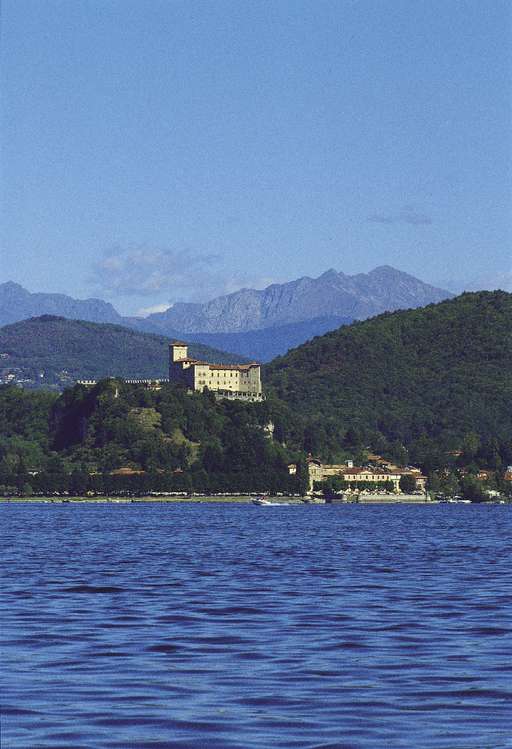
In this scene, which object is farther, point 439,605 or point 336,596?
point 336,596

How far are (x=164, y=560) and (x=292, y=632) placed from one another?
117 ft

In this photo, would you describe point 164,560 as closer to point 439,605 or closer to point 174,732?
point 439,605

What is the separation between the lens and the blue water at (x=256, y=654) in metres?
25.1

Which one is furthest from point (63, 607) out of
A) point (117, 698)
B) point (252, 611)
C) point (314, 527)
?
point (314, 527)

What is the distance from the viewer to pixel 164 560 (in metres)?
74.1

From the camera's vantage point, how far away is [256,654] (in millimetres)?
34250

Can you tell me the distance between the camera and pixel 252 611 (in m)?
44.8

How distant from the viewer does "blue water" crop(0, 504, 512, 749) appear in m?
Answer: 25.1

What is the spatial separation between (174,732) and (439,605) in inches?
908

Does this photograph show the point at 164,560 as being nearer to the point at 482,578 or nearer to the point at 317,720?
the point at 482,578

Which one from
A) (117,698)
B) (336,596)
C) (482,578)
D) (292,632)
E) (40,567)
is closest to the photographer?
(117,698)

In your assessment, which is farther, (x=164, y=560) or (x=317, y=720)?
(x=164, y=560)

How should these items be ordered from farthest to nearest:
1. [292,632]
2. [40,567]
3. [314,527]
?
1. [314,527]
2. [40,567]
3. [292,632]

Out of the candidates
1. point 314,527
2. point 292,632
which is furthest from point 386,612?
point 314,527
